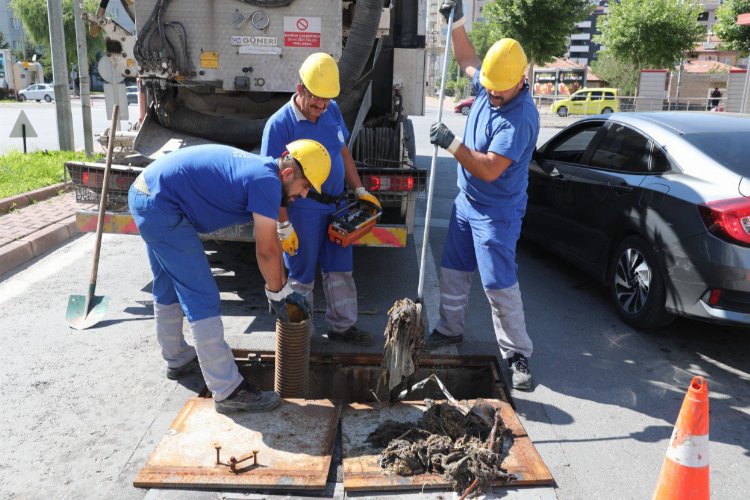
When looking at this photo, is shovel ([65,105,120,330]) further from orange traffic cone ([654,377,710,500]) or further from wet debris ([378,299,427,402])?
orange traffic cone ([654,377,710,500])

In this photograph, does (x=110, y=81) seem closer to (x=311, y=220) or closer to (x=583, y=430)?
(x=311, y=220)

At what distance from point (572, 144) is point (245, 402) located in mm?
4018

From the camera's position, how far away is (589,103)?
35188 mm

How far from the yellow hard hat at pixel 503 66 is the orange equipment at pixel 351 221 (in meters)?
Answer: 1.11

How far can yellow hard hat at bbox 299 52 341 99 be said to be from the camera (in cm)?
387

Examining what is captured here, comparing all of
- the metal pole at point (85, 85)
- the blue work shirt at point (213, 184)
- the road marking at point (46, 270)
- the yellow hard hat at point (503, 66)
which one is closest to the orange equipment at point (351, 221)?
the blue work shirt at point (213, 184)

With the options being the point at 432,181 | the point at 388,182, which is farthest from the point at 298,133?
the point at 388,182

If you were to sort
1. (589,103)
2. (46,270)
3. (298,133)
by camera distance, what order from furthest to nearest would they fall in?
(589,103) < (46,270) < (298,133)

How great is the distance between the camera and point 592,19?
12644 centimetres

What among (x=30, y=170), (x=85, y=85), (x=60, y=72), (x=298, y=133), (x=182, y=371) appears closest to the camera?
(x=182, y=371)

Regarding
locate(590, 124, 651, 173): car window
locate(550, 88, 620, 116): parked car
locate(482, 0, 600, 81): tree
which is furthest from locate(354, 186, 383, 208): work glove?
locate(550, 88, 620, 116): parked car

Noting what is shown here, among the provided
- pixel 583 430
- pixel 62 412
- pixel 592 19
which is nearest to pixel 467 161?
pixel 583 430

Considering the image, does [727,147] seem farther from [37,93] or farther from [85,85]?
[37,93]

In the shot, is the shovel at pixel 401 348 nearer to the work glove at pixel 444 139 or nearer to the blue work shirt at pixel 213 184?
the work glove at pixel 444 139
